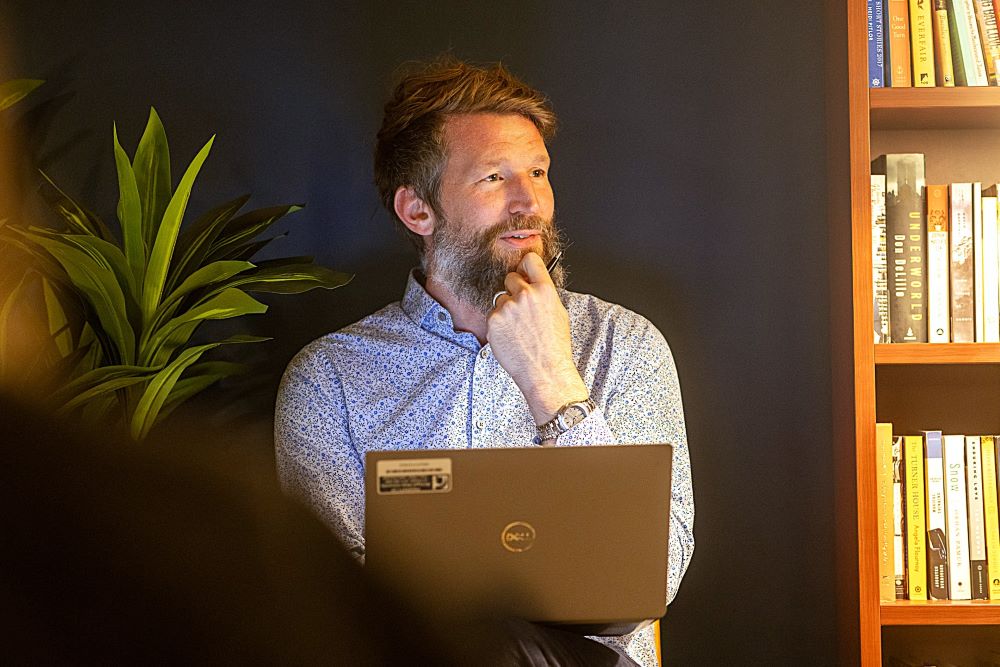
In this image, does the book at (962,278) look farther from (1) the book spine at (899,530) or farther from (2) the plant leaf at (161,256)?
(2) the plant leaf at (161,256)

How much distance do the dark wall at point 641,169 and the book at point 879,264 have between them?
25 cm

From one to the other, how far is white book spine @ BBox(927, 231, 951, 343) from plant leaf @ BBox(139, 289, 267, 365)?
4.37 feet

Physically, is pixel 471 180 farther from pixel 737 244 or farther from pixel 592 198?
pixel 737 244

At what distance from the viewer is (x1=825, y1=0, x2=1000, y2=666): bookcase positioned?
2.03 meters

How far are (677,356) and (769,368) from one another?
0.21 meters

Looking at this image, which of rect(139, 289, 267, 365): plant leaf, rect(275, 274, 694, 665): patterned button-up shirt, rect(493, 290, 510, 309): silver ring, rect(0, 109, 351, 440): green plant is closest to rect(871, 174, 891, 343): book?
rect(275, 274, 694, 665): patterned button-up shirt

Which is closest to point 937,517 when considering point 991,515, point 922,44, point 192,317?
point 991,515

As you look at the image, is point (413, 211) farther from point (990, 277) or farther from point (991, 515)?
point (991, 515)

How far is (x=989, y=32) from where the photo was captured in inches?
81.1

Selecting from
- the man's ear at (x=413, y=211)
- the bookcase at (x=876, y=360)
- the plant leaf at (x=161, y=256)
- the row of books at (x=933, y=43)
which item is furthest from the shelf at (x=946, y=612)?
the plant leaf at (x=161, y=256)

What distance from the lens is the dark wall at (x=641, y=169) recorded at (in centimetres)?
232

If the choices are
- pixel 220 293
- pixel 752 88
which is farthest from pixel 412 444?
pixel 752 88

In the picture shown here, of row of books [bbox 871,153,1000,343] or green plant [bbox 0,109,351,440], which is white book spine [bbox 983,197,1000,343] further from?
green plant [bbox 0,109,351,440]

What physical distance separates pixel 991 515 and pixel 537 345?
1031 millimetres
